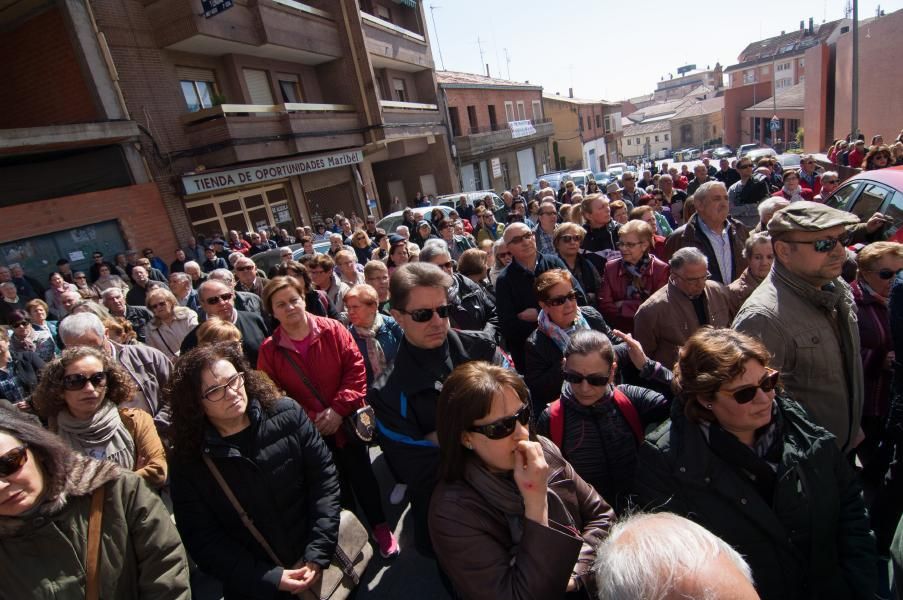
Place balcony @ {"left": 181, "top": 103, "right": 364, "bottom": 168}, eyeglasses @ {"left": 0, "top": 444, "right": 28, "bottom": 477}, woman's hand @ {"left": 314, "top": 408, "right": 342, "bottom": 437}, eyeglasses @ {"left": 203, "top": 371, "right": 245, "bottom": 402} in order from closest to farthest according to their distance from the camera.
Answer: eyeglasses @ {"left": 0, "top": 444, "right": 28, "bottom": 477} < eyeglasses @ {"left": 203, "top": 371, "right": 245, "bottom": 402} < woman's hand @ {"left": 314, "top": 408, "right": 342, "bottom": 437} < balcony @ {"left": 181, "top": 103, "right": 364, "bottom": 168}

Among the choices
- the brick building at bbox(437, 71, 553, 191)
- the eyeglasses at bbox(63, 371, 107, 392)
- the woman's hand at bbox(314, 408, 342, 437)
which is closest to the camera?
the eyeglasses at bbox(63, 371, 107, 392)

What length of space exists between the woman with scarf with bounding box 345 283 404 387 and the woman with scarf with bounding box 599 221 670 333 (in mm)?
1898

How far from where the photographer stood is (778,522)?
65.2 inches

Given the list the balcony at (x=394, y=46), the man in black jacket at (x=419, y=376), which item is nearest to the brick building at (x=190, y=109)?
the balcony at (x=394, y=46)

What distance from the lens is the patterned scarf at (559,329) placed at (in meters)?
2.94

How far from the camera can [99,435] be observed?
97.6 inches

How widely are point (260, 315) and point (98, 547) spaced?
2.59 m

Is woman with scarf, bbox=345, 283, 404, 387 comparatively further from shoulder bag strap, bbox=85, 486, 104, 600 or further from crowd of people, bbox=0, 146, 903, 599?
shoulder bag strap, bbox=85, 486, 104, 600

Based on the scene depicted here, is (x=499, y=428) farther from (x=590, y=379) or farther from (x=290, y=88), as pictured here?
(x=290, y=88)

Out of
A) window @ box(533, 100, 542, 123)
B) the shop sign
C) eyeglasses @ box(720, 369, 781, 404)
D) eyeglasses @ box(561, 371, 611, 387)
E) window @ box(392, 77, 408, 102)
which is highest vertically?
window @ box(392, 77, 408, 102)

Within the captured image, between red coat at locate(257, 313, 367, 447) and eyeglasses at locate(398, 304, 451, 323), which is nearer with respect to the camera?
eyeglasses at locate(398, 304, 451, 323)

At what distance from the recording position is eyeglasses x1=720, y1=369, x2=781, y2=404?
177 cm

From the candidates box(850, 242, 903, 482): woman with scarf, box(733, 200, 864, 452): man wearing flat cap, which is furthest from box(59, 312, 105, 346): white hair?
box(850, 242, 903, 482): woman with scarf

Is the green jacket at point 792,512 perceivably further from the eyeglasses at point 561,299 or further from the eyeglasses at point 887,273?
the eyeglasses at point 887,273
